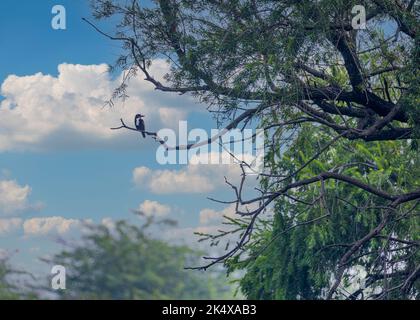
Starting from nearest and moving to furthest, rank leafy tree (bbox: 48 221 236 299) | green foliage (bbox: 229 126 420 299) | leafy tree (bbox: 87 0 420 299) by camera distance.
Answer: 1. leafy tree (bbox: 48 221 236 299)
2. leafy tree (bbox: 87 0 420 299)
3. green foliage (bbox: 229 126 420 299)

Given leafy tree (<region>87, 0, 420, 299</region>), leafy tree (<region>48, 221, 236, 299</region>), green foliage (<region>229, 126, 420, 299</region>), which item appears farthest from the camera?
green foliage (<region>229, 126, 420, 299</region>)

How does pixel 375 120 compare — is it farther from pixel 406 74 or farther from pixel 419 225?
pixel 419 225

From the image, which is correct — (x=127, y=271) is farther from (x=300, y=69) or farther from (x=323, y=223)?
(x=323, y=223)

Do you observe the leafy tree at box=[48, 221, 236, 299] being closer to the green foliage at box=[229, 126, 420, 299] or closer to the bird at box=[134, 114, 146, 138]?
the bird at box=[134, 114, 146, 138]

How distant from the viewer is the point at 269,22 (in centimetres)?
906

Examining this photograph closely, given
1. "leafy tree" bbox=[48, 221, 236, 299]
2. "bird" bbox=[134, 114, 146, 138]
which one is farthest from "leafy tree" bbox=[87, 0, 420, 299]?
"leafy tree" bbox=[48, 221, 236, 299]

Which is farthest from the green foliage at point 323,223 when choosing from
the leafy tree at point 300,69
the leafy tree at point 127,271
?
the leafy tree at point 127,271

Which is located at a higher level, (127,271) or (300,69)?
(300,69)

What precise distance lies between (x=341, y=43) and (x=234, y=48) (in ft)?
4.48

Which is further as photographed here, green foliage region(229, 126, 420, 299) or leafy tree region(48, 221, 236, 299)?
green foliage region(229, 126, 420, 299)

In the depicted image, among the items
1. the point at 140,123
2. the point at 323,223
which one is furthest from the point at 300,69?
the point at 323,223

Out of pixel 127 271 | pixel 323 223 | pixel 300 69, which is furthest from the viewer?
pixel 323 223
